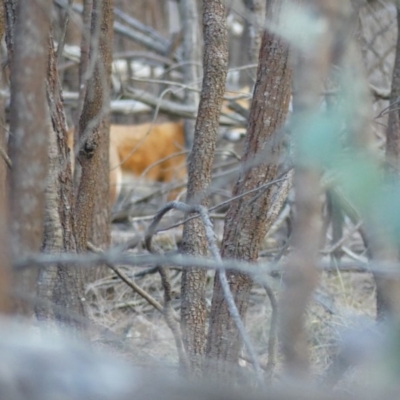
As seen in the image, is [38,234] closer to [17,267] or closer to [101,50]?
[17,267]

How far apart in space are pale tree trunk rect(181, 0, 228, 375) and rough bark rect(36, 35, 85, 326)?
336 millimetres

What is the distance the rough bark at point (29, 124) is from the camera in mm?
1280

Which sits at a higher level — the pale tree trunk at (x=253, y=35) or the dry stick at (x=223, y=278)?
the pale tree trunk at (x=253, y=35)

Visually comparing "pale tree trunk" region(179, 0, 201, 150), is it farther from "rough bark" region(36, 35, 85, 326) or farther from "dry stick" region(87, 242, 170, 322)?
"rough bark" region(36, 35, 85, 326)

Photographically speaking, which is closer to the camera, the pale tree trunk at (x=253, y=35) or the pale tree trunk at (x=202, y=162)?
the pale tree trunk at (x=202, y=162)

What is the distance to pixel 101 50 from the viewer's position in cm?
231

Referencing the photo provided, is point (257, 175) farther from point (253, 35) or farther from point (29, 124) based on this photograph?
point (253, 35)

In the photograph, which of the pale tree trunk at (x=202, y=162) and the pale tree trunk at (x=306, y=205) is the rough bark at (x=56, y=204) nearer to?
the pale tree trunk at (x=202, y=162)

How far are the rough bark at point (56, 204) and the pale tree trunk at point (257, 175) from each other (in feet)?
1.42

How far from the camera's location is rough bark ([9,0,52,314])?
4.20 feet

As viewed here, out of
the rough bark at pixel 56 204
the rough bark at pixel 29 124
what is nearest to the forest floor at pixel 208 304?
the rough bark at pixel 56 204

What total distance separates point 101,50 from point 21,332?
1.53 metres

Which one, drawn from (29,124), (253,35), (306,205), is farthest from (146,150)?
(306,205)

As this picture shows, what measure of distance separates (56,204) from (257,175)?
56cm
